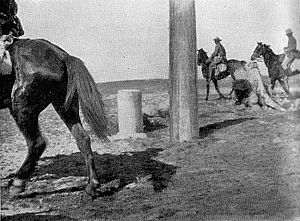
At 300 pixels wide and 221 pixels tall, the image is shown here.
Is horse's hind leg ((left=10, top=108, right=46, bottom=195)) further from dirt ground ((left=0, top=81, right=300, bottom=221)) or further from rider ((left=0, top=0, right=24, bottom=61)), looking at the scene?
rider ((left=0, top=0, right=24, bottom=61))

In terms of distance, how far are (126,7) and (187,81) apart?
1.77 metres

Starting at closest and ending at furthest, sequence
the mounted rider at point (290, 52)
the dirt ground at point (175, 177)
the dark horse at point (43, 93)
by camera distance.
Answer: the dirt ground at point (175, 177) → the dark horse at point (43, 93) → the mounted rider at point (290, 52)

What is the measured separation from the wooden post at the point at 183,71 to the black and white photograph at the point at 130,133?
17mm

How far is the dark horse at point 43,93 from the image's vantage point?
5.74 metres

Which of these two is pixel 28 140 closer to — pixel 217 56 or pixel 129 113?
pixel 129 113

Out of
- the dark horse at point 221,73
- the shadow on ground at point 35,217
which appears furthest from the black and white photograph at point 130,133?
the dark horse at point 221,73

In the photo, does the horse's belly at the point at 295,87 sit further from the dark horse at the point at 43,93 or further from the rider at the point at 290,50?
the dark horse at the point at 43,93

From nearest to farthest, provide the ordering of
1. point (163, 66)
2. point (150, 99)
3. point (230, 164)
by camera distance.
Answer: point (230, 164) → point (163, 66) → point (150, 99)

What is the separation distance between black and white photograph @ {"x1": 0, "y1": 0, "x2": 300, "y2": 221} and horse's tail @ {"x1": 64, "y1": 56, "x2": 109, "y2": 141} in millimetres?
12

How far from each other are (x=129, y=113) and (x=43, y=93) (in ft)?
14.7

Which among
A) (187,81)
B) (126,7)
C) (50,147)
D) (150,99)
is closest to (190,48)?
(187,81)

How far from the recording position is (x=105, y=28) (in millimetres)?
9898

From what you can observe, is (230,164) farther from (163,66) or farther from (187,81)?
(163,66)

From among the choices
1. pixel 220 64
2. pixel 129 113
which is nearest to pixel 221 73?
pixel 220 64
